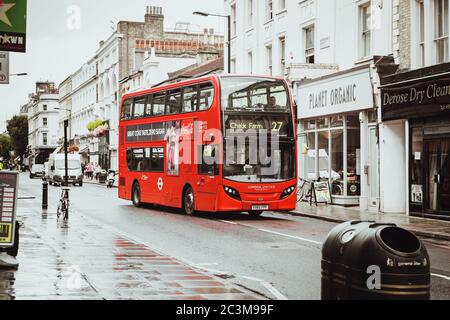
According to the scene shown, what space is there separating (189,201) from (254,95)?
4284 mm

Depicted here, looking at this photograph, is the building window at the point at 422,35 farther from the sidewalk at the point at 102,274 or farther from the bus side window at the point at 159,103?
the sidewalk at the point at 102,274

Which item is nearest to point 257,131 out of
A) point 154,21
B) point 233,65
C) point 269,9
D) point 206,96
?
point 206,96

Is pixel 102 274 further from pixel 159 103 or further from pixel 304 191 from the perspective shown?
pixel 304 191

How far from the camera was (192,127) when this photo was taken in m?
22.6

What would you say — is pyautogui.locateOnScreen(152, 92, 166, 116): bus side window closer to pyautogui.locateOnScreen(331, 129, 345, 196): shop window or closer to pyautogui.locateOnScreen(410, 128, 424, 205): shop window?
pyautogui.locateOnScreen(331, 129, 345, 196): shop window

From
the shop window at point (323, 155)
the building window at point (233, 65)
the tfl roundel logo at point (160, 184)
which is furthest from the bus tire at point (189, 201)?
the building window at point (233, 65)

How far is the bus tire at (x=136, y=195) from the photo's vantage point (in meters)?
27.9

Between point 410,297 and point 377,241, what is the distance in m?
0.51

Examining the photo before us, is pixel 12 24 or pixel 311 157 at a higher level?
pixel 12 24

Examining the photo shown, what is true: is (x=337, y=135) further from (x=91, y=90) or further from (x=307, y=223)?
(x=91, y=90)

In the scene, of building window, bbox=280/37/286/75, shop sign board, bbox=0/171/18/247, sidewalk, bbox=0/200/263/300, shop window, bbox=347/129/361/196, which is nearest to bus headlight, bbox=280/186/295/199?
shop window, bbox=347/129/361/196

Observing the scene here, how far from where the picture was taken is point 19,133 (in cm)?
17238
